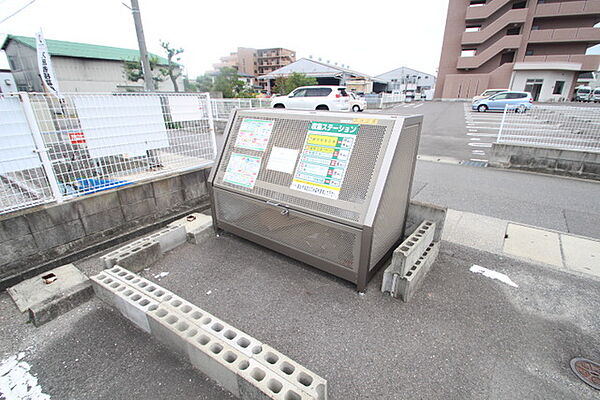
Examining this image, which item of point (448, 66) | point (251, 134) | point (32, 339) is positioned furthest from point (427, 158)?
point (448, 66)

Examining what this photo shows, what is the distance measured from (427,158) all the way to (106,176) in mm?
7119

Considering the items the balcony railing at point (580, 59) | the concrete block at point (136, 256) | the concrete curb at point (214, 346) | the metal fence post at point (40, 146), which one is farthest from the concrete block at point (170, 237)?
the balcony railing at point (580, 59)

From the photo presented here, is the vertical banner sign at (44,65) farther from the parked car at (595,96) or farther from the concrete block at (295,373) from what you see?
the parked car at (595,96)

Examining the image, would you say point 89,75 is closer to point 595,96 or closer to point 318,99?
point 318,99

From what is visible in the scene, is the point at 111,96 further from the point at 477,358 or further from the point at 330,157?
the point at 477,358

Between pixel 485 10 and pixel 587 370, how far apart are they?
37791 millimetres

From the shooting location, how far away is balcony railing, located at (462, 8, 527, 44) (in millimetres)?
26953

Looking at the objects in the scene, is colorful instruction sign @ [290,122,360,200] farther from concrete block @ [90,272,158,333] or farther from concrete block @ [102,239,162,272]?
concrete block @ [102,239,162,272]

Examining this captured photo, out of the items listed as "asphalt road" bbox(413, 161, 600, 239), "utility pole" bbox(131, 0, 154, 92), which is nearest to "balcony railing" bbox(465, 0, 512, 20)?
"asphalt road" bbox(413, 161, 600, 239)

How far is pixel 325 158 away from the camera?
7.89 feet

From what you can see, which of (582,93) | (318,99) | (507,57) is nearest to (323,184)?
(318,99)

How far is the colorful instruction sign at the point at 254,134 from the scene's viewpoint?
283 centimetres

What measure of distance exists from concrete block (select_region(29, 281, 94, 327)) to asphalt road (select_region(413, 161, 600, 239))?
4.47 metres

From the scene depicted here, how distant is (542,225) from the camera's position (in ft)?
11.8
